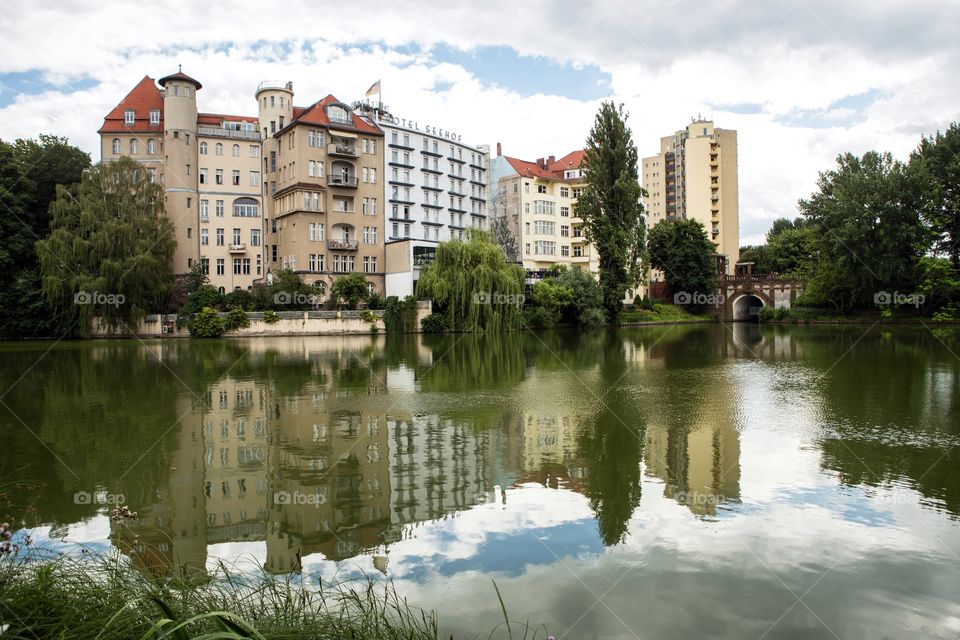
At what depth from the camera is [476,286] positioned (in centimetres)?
5128

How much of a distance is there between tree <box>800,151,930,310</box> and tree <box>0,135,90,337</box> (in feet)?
212

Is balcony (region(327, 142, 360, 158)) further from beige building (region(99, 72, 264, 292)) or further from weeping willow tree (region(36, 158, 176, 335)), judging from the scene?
weeping willow tree (region(36, 158, 176, 335))

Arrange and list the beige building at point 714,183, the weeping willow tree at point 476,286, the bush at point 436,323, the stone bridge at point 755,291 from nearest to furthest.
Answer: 1. the weeping willow tree at point 476,286
2. the bush at point 436,323
3. the stone bridge at point 755,291
4. the beige building at point 714,183

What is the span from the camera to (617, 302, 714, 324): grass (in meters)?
69.9

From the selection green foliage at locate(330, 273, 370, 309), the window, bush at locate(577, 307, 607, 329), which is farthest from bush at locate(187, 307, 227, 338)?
bush at locate(577, 307, 607, 329)

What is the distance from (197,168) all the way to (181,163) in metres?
1.73

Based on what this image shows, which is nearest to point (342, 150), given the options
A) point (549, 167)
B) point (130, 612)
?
point (549, 167)

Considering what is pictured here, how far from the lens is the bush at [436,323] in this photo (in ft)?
177

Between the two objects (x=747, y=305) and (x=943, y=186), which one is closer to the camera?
(x=943, y=186)

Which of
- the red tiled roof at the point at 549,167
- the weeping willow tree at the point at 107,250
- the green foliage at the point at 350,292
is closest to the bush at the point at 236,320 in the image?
the weeping willow tree at the point at 107,250

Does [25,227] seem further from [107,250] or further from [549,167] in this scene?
[549,167]

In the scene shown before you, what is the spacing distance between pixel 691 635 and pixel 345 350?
32865mm

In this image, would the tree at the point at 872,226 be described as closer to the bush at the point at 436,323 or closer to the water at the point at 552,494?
the bush at the point at 436,323

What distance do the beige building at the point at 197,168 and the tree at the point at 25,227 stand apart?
8.86 meters
